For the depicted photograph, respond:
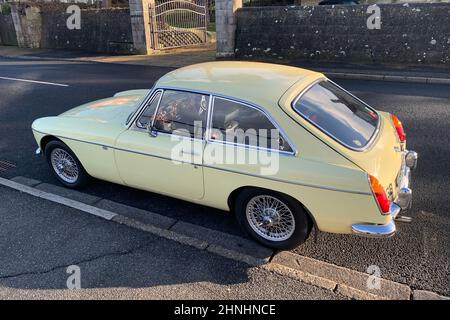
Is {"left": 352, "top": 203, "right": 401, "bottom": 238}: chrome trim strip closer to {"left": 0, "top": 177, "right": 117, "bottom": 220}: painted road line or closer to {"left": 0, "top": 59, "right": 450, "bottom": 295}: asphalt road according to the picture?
{"left": 0, "top": 59, "right": 450, "bottom": 295}: asphalt road

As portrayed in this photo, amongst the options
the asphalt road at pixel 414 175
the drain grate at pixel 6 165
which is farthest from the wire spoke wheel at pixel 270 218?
the drain grate at pixel 6 165

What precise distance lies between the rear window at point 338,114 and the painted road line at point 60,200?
7.78 ft

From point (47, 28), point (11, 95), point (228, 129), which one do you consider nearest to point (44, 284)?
point (228, 129)

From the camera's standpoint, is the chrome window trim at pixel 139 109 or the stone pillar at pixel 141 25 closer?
the chrome window trim at pixel 139 109

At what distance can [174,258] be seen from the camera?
3.57 meters

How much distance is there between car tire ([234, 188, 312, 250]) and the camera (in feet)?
11.1

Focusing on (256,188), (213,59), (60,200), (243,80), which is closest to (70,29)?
(213,59)

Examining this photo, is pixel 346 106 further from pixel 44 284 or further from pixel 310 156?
pixel 44 284

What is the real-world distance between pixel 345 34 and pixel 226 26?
4177 mm

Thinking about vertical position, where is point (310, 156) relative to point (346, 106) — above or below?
below

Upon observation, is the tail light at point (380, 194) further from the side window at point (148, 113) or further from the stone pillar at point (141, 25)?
the stone pillar at point (141, 25)

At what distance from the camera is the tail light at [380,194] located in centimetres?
302
